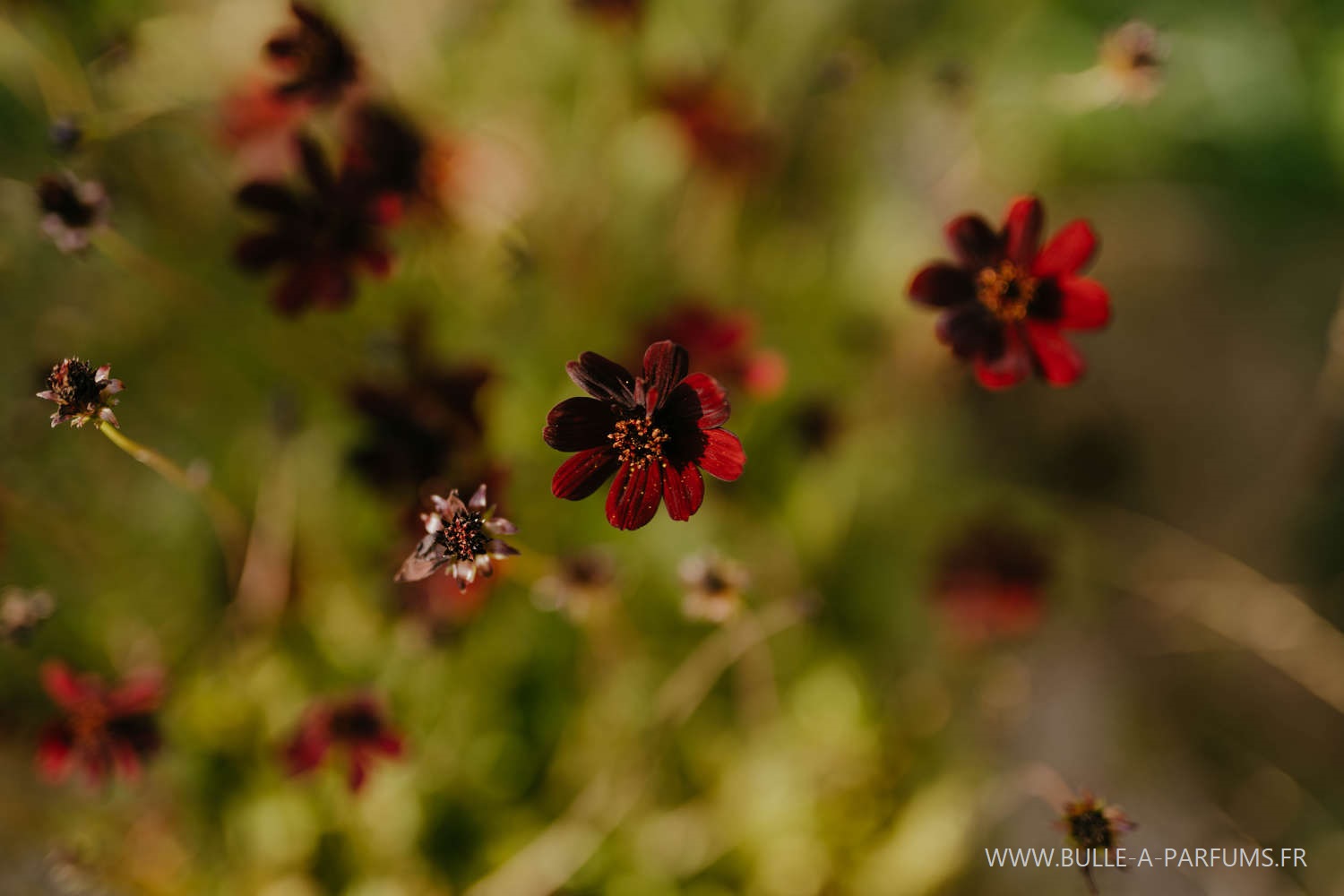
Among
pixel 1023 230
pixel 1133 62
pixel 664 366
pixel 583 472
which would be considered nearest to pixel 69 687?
pixel 583 472

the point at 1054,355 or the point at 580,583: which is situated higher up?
the point at 1054,355

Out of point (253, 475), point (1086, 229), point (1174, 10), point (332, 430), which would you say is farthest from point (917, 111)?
point (253, 475)

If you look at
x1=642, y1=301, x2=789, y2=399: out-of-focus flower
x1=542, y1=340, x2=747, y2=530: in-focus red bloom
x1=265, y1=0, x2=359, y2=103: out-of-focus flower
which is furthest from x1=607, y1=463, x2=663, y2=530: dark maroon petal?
x1=265, y1=0, x2=359, y2=103: out-of-focus flower

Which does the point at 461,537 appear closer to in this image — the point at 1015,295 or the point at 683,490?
the point at 683,490

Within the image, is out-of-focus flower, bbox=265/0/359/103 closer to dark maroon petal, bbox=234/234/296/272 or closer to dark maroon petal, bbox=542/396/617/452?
dark maroon petal, bbox=234/234/296/272

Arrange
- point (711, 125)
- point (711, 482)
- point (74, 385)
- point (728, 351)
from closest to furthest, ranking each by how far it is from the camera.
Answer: point (74, 385)
point (728, 351)
point (711, 482)
point (711, 125)

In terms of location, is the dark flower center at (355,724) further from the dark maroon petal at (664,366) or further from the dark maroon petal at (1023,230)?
the dark maroon petal at (1023,230)
